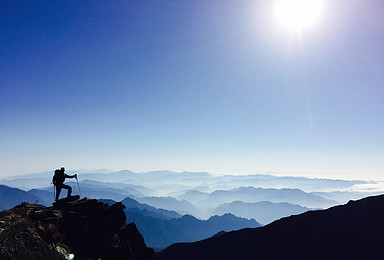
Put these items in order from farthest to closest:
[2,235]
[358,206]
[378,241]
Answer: [358,206], [378,241], [2,235]

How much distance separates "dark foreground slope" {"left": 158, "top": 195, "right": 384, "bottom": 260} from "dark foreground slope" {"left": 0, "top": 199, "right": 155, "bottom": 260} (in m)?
58.2

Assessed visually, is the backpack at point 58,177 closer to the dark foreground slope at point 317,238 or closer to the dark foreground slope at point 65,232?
the dark foreground slope at point 65,232

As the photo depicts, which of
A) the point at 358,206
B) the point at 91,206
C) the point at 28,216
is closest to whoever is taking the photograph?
the point at 28,216

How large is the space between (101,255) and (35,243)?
29.3 feet

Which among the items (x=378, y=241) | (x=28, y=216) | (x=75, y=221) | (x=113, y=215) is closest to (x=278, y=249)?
(x=378, y=241)

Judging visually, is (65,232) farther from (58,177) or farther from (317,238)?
(317,238)

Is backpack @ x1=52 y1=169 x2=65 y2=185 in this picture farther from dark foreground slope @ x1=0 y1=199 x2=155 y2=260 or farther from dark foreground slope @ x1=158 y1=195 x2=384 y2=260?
dark foreground slope @ x1=158 y1=195 x2=384 y2=260

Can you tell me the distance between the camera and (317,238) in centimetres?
6981

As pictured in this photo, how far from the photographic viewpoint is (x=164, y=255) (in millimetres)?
105750

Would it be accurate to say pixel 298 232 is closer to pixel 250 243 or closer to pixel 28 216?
pixel 250 243

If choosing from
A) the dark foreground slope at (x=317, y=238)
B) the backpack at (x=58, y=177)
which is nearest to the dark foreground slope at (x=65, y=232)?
the backpack at (x=58, y=177)

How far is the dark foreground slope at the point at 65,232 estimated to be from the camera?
41.2 feet

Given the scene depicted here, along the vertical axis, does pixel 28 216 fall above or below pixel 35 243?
above

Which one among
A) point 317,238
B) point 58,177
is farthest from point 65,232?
point 317,238
